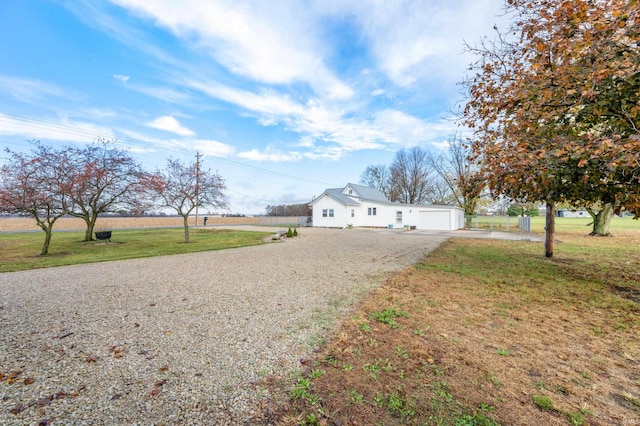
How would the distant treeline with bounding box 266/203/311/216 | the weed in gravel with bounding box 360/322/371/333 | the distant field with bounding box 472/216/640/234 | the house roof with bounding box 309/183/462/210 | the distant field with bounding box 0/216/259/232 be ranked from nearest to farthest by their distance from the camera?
the weed in gravel with bounding box 360/322/371/333, the distant field with bounding box 0/216/259/232, the distant field with bounding box 472/216/640/234, the house roof with bounding box 309/183/462/210, the distant treeline with bounding box 266/203/311/216

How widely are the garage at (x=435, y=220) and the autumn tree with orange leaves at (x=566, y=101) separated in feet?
71.3

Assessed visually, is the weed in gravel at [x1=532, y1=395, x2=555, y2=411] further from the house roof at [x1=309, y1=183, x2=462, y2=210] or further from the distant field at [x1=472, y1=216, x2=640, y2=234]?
the distant field at [x1=472, y1=216, x2=640, y2=234]

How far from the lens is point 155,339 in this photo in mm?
3471

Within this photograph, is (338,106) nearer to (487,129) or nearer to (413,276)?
(487,129)

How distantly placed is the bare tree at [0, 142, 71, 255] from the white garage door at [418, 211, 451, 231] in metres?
27.6

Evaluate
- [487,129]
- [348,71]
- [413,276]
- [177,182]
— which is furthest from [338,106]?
[413,276]

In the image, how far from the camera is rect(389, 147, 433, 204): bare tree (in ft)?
128

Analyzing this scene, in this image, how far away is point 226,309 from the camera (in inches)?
181

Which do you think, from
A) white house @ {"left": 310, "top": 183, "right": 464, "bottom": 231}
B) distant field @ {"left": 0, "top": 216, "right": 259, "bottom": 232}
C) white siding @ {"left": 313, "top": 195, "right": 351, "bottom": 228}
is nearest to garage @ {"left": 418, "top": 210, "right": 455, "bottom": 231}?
white house @ {"left": 310, "top": 183, "right": 464, "bottom": 231}

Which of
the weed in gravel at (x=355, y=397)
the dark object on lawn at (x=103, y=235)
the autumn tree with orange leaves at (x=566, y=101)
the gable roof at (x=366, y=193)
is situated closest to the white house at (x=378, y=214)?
the gable roof at (x=366, y=193)

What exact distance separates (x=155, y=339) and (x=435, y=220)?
2748 cm

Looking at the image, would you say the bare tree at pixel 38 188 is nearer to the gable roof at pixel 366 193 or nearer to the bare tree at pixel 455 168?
the gable roof at pixel 366 193

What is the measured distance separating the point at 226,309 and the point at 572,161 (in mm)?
6388

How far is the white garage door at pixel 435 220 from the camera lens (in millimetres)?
26516
